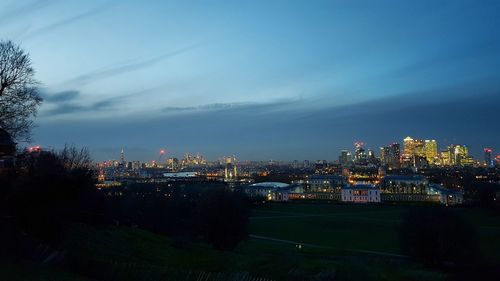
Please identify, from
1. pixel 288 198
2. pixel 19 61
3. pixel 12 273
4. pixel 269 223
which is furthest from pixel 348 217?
pixel 12 273

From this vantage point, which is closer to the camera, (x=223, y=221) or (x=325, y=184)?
(x=223, y=221)

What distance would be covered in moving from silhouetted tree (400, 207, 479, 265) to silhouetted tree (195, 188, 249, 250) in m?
13.9

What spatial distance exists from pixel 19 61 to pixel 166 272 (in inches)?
543

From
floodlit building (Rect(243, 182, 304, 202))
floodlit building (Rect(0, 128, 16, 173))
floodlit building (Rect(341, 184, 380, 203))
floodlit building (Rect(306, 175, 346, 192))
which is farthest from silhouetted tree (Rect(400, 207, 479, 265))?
floodlit building (Rect(306, 175, 346, 192))

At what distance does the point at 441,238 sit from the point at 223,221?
17.2 m

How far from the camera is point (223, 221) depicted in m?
37.9

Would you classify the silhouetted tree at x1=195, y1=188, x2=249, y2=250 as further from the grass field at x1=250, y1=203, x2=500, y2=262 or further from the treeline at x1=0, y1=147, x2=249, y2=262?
the grass field at x1=250, y1=203, x2=500, y2=262

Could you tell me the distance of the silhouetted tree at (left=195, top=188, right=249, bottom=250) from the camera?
3809 cm

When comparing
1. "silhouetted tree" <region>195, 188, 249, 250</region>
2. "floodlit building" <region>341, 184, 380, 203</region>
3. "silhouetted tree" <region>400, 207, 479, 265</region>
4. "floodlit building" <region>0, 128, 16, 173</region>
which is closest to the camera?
"floodlit building" <region>0, 128, 16, 173</region>

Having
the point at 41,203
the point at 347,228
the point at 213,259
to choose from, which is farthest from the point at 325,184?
the point at 41,203

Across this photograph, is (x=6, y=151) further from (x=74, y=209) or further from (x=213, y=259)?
(x=213, y=259)

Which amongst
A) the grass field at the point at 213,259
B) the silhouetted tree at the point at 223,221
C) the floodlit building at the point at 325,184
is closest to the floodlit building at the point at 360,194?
the floodlit building at the point at 325,184

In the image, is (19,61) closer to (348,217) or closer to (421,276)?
(421,276)

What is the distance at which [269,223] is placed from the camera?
74562 mm
